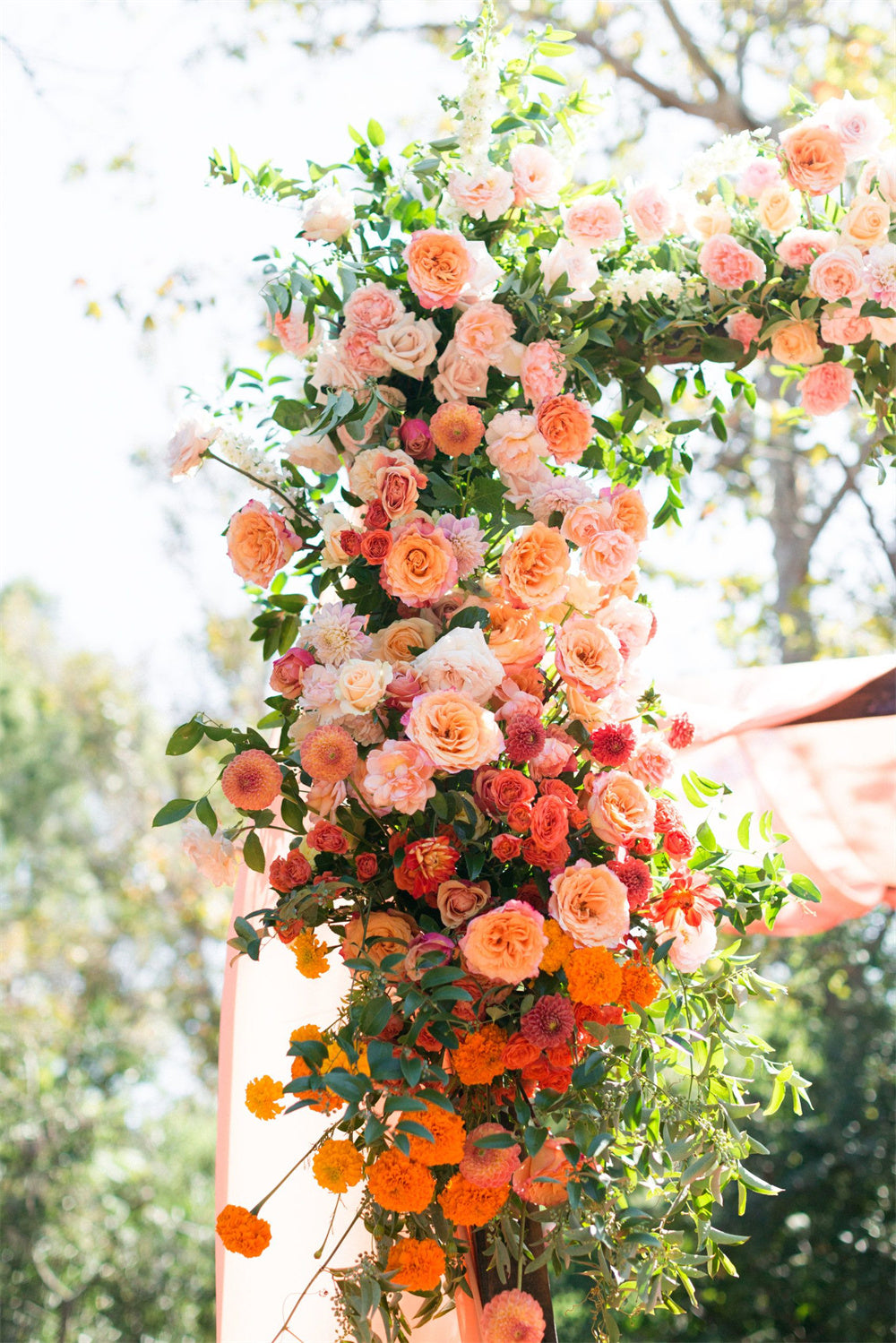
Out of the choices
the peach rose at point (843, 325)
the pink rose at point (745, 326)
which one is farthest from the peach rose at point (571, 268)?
the peach rose at point (843, 325)

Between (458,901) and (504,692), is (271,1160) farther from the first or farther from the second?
(504,692)

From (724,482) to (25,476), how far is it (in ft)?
17.3

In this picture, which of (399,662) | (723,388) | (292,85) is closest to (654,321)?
(723,388)

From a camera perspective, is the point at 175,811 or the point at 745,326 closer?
the point at 175,811

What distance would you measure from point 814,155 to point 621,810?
3.08 ft

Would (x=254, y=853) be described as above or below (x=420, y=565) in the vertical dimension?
below

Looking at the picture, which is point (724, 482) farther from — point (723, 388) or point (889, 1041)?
point (723, 388)

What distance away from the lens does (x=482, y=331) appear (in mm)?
1332

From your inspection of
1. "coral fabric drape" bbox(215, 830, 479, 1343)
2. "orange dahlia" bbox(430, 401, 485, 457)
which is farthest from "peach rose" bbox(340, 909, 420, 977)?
"orange dahlia" bbox(430, 401, 485, 457)

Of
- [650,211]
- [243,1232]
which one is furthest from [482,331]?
[243,1232]

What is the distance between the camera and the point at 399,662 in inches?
48.1

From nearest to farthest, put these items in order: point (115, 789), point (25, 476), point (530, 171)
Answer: point (530, 171)
point (25, 476)
point (115, 789)

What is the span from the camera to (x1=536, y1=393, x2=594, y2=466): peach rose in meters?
1.31

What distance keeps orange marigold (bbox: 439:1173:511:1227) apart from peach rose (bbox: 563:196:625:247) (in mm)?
1125
